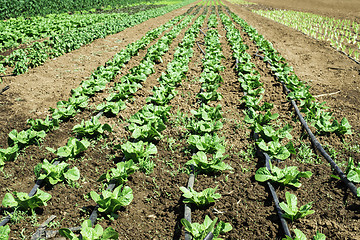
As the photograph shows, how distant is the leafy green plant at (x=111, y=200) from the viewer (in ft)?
8.90

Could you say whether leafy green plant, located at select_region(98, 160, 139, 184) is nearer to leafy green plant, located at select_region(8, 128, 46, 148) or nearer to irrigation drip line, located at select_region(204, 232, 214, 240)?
irrigation drip line, located at select_region(204, 232, 214, 240)

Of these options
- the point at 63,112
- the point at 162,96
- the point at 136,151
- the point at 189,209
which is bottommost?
the point at 189,209

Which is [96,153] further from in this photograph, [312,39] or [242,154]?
[312,39]

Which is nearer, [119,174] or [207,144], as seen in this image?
[119,174]

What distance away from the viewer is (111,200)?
274cm

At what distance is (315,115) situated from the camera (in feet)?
15.1

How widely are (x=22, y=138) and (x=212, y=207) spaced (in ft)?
10.3

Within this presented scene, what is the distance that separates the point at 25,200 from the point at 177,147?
2.21 metres

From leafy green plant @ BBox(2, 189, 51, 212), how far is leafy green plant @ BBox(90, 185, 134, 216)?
599 mm

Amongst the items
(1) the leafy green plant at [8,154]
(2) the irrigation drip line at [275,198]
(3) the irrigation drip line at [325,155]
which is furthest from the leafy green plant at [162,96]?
(3) the irrigation drip line at [325,155]

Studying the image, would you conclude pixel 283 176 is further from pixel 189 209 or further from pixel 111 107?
pixel 111 107

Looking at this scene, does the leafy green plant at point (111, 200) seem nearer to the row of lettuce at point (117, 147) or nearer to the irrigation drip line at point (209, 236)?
the row of lettuce at point (117, 147)

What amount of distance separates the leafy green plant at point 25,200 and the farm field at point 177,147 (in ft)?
0.07

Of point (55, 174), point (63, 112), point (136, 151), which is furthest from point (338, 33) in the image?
point (55, 174)
